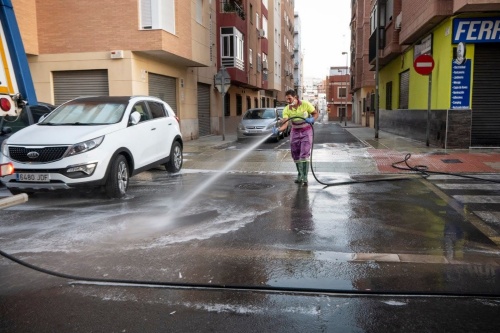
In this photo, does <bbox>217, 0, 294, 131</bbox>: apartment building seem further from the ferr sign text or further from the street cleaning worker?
the street cleaning worker

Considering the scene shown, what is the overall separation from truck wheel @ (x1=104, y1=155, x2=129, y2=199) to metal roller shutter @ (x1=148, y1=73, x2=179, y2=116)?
10.4 m

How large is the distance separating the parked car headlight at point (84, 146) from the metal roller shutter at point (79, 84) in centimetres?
965

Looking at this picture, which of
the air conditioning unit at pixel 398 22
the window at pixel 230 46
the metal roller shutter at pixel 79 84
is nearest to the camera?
the metal roller shutter at pixel 79 84

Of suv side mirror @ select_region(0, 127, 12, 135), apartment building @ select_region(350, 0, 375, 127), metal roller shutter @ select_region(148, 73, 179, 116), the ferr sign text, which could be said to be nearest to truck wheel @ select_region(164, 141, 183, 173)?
suv side mirror @ select_region(0, 127, 12, 135)

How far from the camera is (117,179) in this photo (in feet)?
26.1

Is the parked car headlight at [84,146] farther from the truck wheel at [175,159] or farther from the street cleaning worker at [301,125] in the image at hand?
the street cleaning worker at [301,125]

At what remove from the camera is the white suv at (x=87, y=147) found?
729 cm

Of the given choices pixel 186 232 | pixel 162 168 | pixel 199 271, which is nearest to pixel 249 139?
pixel 162 168

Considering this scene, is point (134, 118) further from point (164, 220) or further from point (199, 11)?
point (199, 11)

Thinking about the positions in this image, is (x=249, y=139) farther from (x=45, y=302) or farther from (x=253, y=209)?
(x=45, y=302)

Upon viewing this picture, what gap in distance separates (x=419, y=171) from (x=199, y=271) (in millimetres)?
7532

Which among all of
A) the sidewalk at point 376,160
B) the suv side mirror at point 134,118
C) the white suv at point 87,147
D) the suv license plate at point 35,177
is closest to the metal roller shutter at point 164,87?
the sidewalk at point 376,160

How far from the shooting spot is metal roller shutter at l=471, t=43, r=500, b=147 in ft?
45.7

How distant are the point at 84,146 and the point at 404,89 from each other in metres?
17.9
